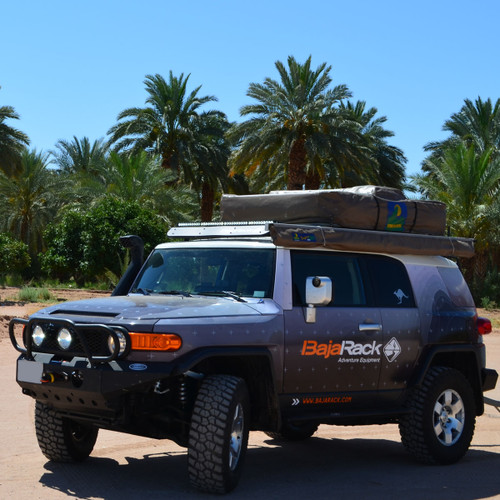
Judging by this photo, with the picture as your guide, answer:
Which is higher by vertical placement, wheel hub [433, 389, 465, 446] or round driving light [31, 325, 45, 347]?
round driving light [31, 325, 45, 347]

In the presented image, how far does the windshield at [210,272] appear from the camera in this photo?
6883mm

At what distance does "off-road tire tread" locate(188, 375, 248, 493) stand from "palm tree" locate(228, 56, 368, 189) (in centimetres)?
2840

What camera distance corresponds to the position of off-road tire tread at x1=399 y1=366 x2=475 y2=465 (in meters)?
7.53

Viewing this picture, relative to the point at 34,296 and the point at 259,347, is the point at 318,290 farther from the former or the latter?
the point at 34,296

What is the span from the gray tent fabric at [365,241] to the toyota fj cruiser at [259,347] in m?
0.02

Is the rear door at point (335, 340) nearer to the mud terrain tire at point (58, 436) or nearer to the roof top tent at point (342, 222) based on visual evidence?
the roof top tent at point (342, 222)

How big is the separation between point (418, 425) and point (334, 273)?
1.60 metres

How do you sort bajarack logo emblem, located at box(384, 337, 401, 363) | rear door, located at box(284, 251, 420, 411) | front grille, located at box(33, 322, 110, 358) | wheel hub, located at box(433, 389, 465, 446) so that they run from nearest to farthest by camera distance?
1. front grille, located at box(33, 322, 110, 358)
2. rear door, located at box(284, 251, 420, 411)
3. bajarack logo emblem, located at box(384, 337, 401, 363)
4. wheel hub, located at box(433, 389, 465, 446)

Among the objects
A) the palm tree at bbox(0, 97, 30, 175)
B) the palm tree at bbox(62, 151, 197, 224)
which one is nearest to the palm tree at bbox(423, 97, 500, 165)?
the palm tree at bbox(62, 151, 197, 224)

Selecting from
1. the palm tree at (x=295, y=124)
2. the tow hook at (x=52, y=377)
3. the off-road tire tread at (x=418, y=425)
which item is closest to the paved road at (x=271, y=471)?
the off-road tire tread at (x=418, y=425)

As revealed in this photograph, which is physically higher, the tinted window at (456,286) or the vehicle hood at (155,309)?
the tinted window at (456,286)

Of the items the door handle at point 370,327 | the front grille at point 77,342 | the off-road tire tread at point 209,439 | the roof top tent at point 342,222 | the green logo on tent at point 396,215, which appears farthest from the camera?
the green logo on tent at point 396,215

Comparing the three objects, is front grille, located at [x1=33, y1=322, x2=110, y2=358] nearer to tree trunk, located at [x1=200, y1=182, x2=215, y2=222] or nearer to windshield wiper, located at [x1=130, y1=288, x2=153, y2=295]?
windshield wiper, located at [x1=130, y1=288, x2=153, y2=295]

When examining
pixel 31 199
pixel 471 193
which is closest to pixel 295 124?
pixel 471 193
